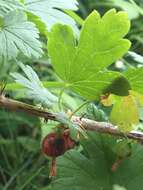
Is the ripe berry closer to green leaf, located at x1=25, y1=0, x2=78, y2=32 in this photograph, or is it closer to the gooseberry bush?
the gooseberry bush

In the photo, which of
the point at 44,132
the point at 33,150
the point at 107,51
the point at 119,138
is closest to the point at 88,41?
the point at 107,51

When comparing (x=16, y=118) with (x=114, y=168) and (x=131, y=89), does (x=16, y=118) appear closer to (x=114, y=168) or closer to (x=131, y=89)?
(x=114, y=168)

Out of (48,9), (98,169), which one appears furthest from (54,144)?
(48,9)

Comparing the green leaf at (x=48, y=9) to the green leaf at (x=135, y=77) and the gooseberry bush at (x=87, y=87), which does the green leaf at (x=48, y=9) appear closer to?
the gooseberry bush at (x=87, y=87)

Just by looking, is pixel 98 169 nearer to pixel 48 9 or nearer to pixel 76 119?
pixel 76 119

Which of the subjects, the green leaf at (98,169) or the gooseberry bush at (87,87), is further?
the green leaf at (98,169)

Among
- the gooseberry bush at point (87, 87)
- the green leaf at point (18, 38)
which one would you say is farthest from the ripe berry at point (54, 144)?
the green leaf at point (18, 38)
